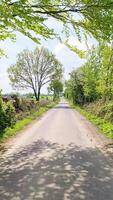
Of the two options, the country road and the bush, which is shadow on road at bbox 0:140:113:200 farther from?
the bush

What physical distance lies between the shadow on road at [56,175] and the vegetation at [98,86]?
5650 millimetres

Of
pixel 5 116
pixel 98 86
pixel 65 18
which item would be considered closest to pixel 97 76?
pixel 98 86

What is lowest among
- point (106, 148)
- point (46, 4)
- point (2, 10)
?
point (106, 148)

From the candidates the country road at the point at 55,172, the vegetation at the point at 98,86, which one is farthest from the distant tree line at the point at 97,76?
the country road at the point at 55,172

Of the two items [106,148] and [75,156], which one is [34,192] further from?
[106,148]

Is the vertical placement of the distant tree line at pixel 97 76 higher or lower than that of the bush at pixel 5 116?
higher

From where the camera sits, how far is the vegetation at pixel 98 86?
2895 centimetres

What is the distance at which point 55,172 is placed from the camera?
10773mm

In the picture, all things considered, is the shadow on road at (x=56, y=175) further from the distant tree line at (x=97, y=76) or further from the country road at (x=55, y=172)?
the distant tree line at (x=97, y=76)

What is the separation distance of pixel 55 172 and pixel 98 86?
3384 cm

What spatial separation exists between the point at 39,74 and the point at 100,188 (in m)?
77.1

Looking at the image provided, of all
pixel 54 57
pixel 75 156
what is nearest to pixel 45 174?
pixel 75 156

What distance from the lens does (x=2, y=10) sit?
10289 mm

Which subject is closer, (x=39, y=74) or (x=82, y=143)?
(x=82, y=143)
